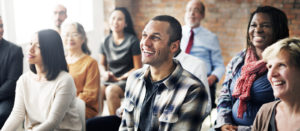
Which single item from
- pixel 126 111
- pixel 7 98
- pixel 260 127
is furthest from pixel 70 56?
pixel 260 127

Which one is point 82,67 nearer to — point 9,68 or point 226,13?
point 9,68

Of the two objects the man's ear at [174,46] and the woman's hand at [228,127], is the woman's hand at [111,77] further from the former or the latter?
the man's ear at [174,46]

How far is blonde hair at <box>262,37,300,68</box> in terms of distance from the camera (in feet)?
5.05

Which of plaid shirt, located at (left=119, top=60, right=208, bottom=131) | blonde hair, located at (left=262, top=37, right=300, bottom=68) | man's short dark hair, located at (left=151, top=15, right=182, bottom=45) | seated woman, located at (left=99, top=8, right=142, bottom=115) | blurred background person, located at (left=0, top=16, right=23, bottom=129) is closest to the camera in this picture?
blonde hair, located at (left=262, top=37, right=300, bottom=68)

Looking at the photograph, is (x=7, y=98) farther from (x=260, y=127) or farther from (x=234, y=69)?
(x=260, y=127)

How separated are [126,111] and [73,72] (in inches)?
48.2

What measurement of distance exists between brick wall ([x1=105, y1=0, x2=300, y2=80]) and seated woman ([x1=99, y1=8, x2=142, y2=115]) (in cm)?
150

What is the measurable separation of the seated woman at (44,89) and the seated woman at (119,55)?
127 centimetres

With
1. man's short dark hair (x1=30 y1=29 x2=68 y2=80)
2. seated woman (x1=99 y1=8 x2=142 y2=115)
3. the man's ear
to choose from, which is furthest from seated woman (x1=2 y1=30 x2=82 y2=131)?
seated woman (x1=99 y1=8 x2=142 y2=115)

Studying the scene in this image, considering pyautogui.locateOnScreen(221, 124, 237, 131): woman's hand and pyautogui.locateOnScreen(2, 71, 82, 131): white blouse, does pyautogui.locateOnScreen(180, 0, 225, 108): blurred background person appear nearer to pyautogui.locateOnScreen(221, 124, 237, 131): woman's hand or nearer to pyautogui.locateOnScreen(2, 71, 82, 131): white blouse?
pyautogui.locateOnScreen(221, 124, 237, 131): woman's hand

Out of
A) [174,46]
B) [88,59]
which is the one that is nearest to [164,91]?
[174,46]

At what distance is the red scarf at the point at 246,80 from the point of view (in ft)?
6.98

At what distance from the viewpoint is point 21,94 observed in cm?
226

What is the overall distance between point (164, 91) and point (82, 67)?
1.42m
